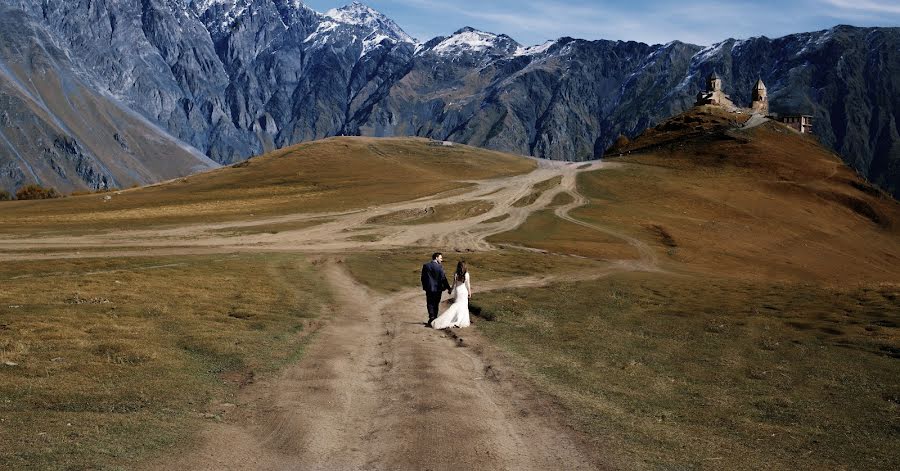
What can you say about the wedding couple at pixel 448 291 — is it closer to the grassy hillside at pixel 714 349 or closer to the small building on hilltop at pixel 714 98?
the grassy hillside at pixel 714 349

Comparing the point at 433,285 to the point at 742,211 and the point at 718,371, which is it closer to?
the point at 718,371

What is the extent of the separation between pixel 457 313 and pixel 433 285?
1646 mm

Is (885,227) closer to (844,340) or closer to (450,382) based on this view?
(844,340)

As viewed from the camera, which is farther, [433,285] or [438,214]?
[438,214]

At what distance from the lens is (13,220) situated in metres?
79.3

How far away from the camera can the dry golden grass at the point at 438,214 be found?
86812 millimetres

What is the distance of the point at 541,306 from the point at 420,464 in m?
22.7

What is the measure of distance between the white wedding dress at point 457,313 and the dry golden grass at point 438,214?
56.1 metres

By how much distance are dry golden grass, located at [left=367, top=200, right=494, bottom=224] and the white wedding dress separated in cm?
5610

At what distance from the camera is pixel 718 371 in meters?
21.6

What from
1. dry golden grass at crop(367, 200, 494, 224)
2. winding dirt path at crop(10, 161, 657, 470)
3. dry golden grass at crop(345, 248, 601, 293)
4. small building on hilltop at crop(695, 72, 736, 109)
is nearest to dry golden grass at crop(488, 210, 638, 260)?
dry golden grass at crop(345, 248, 601, 293)

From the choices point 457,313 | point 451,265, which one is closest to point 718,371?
point 457,313

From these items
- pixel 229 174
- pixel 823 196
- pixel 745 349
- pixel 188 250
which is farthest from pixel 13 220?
pixel 823 196

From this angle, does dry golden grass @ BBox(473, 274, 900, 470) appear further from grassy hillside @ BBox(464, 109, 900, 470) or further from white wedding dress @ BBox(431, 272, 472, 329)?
white wedding dress @ BBox(431, 272, 472, 329)
